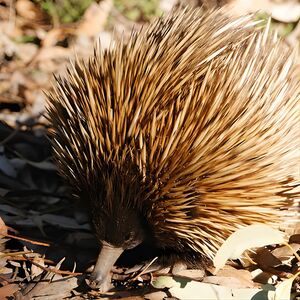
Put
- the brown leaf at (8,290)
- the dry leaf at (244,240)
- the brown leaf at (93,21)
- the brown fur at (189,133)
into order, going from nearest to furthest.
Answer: the brown fur at (189,133) → the dry leaf at (244,240) → the brown leaf at (8,290) → the brown leaf at (93,21)

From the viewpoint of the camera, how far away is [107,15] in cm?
516

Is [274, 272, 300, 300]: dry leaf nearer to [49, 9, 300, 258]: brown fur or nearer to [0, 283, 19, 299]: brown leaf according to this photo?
[49, 9, 300, 258]: brown fur

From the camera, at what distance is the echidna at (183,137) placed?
2539 millimetres

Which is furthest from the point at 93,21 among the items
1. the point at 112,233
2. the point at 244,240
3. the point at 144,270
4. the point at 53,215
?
the point at 244,240

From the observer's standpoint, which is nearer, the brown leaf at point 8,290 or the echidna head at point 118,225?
the echidna head at point 118,225

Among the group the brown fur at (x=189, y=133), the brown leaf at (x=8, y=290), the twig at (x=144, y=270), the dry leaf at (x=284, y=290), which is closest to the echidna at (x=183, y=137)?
the brown fur at (x=189, y=133)

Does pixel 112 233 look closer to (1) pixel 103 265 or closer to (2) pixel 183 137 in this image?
(1) pixel 103 265

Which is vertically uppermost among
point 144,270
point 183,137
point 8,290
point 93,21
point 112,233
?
point 93,21

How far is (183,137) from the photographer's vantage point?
253 centimetres

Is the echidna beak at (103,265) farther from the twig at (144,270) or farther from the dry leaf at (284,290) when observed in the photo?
the dry leaf at (284,290)

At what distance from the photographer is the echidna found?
2.54 m

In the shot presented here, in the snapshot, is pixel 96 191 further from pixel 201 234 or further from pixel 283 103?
pixel 283 103

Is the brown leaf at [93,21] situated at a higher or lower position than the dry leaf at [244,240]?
higher

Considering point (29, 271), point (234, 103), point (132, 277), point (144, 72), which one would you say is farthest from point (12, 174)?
point (234, 103)
